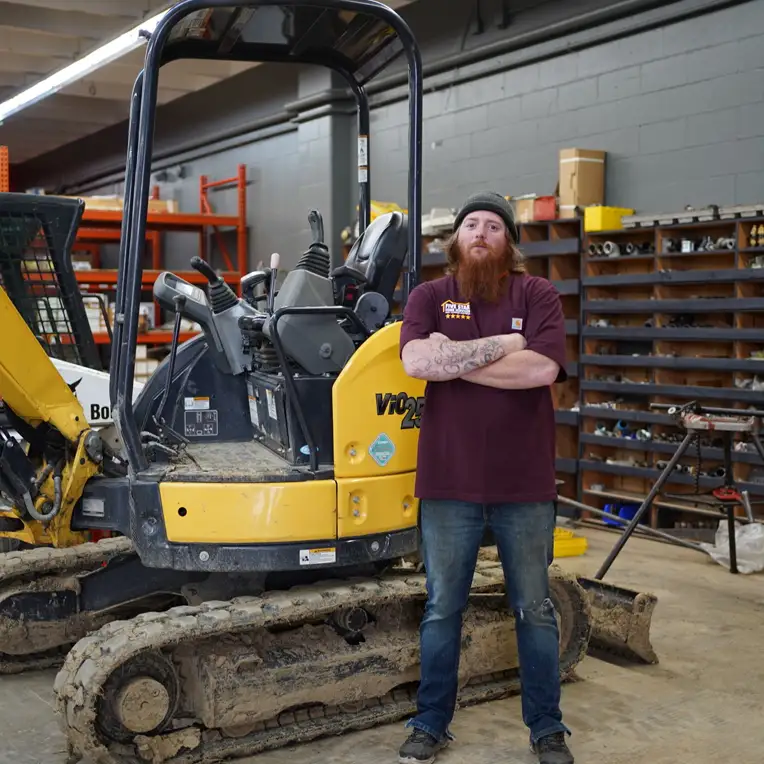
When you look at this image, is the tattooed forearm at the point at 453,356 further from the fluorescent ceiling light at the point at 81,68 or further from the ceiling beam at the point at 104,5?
the ceiling beam at the point at 104,5

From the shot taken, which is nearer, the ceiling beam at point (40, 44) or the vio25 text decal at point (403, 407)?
the vio25 text decal at point (403, 407)

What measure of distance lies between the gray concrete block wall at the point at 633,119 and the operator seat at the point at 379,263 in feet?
14.6

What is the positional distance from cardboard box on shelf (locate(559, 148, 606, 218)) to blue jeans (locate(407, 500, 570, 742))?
228 inches

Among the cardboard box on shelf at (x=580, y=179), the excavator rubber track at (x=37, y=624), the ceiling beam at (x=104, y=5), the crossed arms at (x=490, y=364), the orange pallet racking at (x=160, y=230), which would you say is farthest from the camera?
the orange pallet racking at (x=160, y=230)

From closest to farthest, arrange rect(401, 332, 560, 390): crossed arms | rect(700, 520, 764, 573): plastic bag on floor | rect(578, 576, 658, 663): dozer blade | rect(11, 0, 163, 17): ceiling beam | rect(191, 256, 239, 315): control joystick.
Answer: rect(401, 332, 560, 390): crossed arms → rect(191, 256, 239, 315): control joystick → rect(578, 576, 658, 663): dozer blade → rect(700, 520, 764, 573): plastic bag on floor → rect(11, 0, 163, 17): ceiling beam

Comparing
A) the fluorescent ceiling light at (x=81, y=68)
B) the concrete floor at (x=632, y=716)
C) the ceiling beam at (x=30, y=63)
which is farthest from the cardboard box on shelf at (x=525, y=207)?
the ceiling beam at (x=30, y=63)

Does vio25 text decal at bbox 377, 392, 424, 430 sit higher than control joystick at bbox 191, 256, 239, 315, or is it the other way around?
control joystick at bbox 191, 256, 239, 315

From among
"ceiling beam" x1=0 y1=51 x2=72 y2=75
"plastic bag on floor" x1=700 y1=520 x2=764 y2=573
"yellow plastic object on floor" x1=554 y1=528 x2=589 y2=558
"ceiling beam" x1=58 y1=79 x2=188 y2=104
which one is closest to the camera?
"plastic bag on floor" x1=700 y1=520 x2=764 y2=573

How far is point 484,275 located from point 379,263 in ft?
3.19

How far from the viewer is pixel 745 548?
7.66 meters

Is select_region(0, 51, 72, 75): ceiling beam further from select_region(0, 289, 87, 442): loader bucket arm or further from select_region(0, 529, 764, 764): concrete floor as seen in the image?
select_region(0, 529, 764, 764): concrete floor

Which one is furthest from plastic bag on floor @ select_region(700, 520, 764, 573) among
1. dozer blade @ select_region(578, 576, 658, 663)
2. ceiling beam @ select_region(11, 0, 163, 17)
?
ceiling beam @ select_region(11, 0, 163, 17)

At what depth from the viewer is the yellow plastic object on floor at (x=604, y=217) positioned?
29.8 ft

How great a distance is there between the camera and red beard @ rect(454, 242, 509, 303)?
4016 mm
